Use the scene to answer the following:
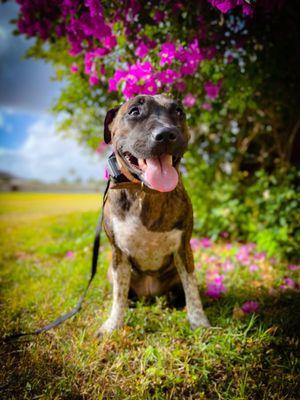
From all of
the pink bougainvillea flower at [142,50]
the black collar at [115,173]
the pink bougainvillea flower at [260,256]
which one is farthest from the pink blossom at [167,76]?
the pink bougainvillea flower at [260,256]

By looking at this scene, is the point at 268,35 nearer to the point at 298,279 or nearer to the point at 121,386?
the point at 298,279

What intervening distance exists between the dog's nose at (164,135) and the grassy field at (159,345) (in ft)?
4.42

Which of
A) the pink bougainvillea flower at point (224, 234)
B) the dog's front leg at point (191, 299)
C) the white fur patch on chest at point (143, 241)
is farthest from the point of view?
the pink bougainvillea flower at point (224, 234)

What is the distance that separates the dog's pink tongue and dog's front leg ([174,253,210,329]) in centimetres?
70

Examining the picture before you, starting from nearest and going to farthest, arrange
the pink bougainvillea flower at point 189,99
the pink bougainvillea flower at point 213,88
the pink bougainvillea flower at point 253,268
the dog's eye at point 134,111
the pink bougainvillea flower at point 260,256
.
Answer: the dog's eye at point 134,111 → the pink bougainvillea flower at point 213,88 → the pink bougainvillea flower at point 189,99 → the pink bougainvillea flower at point 253,268 → the pink bougainvillea flower at point 260,256

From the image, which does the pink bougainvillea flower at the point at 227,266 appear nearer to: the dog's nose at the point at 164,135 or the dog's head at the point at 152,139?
the dog's head at the point at 152,139

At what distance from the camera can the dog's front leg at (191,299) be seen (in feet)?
7.32

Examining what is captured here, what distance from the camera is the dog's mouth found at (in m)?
1.72

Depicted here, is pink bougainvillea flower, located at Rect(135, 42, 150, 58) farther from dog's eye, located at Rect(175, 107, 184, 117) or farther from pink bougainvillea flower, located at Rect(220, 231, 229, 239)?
pink bougainvillea flower, located at Rect(220, 231, 229, 239)

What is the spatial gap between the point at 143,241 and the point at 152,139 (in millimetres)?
742

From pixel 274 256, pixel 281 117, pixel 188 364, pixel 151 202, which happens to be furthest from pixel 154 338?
pixel 281 117

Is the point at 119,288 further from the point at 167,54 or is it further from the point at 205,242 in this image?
the point at 205,242

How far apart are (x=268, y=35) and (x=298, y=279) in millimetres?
2598

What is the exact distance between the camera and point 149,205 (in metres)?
2.00
